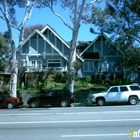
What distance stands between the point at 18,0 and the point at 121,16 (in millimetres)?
15184

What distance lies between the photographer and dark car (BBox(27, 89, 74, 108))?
75.4 ft

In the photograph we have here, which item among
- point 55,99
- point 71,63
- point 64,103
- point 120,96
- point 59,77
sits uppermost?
point 71,63

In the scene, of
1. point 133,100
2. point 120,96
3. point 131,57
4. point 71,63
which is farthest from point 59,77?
point 133,100

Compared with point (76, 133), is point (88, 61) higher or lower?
higher

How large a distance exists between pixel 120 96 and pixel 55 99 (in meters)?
5.64

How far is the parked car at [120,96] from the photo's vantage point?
22.3 metres

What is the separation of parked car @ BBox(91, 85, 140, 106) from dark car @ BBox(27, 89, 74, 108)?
2.35 m

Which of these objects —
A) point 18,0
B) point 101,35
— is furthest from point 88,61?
point 18,0

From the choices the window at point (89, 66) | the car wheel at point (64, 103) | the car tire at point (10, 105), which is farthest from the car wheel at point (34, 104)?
the window at point (89, 66)

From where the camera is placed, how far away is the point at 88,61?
4109cm

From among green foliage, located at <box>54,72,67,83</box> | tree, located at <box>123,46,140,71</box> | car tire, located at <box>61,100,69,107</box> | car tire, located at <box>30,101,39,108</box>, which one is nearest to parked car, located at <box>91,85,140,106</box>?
car tire, located at <box>61,100,69,107</box>

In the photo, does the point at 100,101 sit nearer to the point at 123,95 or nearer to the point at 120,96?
the point at 120,96

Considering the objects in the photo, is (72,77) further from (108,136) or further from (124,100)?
(108,136)

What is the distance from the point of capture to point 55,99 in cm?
2300
